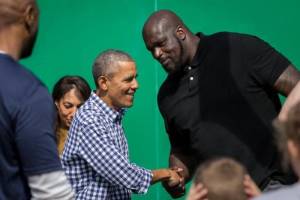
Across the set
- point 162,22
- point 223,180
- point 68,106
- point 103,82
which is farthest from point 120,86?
point 223,180

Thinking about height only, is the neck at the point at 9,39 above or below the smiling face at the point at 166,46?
above

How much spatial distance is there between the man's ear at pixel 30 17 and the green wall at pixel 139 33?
268 centimetres

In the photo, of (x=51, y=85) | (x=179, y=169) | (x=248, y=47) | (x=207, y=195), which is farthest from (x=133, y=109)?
(x=207, y=195)

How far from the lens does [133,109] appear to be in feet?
16.2

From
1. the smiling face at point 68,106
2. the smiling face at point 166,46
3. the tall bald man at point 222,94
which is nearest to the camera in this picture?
the tall bald man at point 222,94

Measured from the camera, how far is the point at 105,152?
11.1 feet

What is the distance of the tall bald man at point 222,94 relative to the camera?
3223 millimetres

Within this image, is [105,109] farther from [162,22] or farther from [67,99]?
[67,99]

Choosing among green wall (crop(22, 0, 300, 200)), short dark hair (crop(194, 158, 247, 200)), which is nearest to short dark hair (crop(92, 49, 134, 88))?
green wall (crop(22, 0, 300, 200))

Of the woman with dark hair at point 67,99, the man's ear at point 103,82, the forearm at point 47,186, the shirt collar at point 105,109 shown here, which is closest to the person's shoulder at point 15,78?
the forearm at point 47,186

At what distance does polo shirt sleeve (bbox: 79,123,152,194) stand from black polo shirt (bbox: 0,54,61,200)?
1147mm

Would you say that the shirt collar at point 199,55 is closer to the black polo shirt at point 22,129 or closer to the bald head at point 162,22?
the bald head at point 162,22

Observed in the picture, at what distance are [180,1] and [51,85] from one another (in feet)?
3.48

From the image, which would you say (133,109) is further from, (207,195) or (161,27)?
(207,195)
